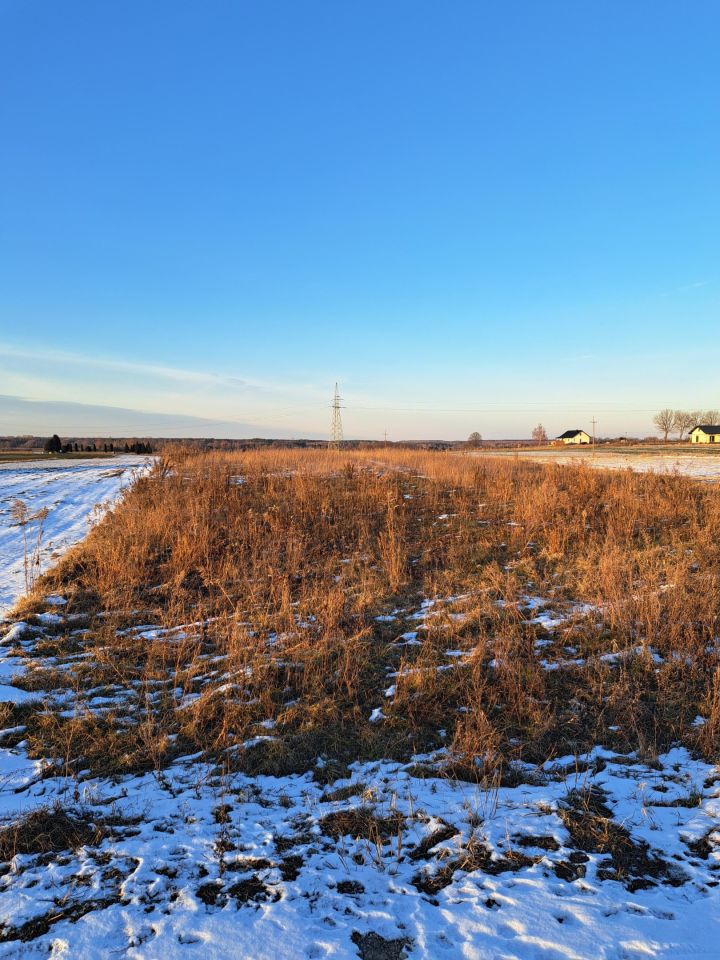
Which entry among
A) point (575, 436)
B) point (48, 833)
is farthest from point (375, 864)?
point (575, 436)

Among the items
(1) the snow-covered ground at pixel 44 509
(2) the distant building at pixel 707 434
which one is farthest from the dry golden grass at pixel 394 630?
(2) the distant building at pixel 707 434

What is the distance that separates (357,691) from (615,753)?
6.76 ft

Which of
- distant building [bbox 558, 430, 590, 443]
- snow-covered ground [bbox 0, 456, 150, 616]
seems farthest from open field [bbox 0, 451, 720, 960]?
distant building [bbox 558, 430, 590, 443]

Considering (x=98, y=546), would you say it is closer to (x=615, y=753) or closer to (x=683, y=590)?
(x=615, y=753)

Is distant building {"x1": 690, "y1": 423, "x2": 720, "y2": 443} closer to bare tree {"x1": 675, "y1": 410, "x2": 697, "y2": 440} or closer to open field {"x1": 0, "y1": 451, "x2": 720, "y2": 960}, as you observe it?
bare tree {"x1": 675, "y1": 410, "x2": 697, "y2": 440}

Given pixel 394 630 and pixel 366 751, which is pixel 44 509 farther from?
pixel 366 751

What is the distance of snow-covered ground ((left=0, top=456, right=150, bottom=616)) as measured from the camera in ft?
27.9

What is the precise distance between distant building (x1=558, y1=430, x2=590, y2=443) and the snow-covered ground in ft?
308

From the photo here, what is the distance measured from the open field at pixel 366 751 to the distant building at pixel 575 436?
10016 centimetres

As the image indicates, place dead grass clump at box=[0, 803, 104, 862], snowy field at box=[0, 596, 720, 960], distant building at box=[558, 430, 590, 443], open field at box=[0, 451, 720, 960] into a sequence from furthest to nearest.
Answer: distant building at box=[558, 430, 590, 443] → dead grass clump at box=[0, 803, 104, 862] → open field at box=[0, 451, 720, 960] → snowy field at box=[0, 596, 720, 960]

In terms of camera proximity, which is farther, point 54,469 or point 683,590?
point 54,469

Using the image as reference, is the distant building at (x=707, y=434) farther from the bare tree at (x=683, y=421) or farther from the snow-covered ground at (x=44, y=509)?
the snow-covered ground at (x=44, y=509)

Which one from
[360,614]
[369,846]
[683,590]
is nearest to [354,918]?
[369,846]

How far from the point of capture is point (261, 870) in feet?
8.52
